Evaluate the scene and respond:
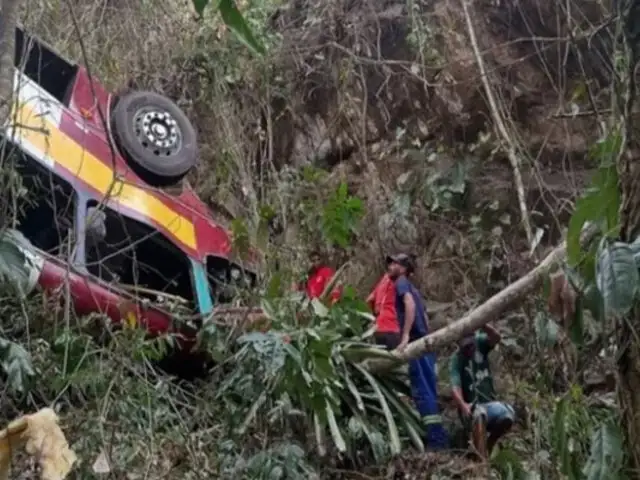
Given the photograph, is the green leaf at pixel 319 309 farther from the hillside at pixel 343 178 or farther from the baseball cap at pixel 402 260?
the baseball cap at pixel 402 260

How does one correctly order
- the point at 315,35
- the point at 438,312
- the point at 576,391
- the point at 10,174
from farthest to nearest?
1. the point at 315,35
2. the point at 438,312
3. the point at 10,174
4. the point at 576,391

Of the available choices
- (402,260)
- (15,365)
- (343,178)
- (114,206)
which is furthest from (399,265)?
(343,178)

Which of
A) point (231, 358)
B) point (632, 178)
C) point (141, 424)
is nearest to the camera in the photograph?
point (632, 178)

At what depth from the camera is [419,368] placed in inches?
198

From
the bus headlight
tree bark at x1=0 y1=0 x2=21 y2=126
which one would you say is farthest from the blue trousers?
tree bark at x1=0 y1=0 x2=21 y2=126

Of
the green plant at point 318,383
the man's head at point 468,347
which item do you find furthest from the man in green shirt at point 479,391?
the green plant at point 318,383

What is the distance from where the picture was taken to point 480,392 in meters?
4.96

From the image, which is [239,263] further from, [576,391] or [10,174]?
[576,391]

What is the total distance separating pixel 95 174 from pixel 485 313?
2436 mm

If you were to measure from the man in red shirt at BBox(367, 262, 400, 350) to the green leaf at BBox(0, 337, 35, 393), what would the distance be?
1945mm

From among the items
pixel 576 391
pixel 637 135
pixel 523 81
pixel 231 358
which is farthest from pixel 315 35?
pixel 637 135

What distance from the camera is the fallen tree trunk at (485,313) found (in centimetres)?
360

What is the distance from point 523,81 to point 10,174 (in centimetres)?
459

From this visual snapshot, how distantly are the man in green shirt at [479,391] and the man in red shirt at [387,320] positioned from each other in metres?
0.35
